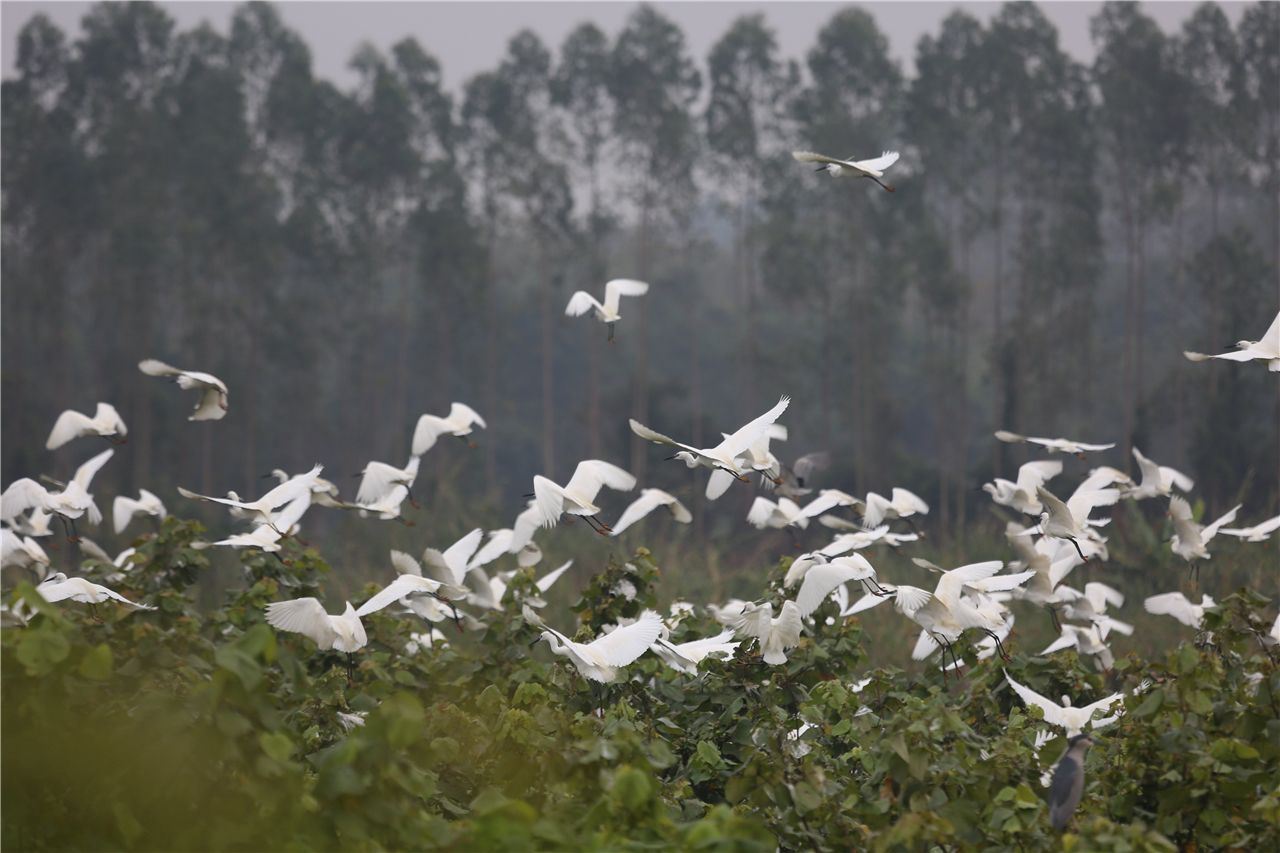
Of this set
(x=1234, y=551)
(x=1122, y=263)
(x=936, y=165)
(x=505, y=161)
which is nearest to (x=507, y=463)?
(x=505, y=161)

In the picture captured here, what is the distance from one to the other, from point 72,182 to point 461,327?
23.9 feet

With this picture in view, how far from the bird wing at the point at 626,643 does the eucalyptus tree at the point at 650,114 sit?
57.5ft

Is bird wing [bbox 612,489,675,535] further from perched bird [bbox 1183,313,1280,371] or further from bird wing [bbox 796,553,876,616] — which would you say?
perched bird [bbox 1183,313,1280,371]


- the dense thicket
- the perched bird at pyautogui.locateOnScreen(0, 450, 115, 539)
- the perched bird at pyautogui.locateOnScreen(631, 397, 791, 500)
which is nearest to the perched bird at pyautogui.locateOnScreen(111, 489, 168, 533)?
the perched bird at pyautogui.locateOnScreen(0, 450, 115, 539)

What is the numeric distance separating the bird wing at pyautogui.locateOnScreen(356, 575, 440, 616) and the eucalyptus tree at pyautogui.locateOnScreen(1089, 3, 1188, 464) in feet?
55.1

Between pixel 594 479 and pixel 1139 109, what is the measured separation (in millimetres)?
17877

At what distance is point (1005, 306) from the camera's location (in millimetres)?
29797

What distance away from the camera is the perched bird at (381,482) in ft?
15.0

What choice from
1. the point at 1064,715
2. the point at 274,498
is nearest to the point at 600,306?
the point at 274,498

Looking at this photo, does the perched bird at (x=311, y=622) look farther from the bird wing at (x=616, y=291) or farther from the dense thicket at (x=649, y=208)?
the dense thicket at (x=649, y=208)

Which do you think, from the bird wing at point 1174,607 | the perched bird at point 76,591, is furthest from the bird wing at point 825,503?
the perched bird at point 76,591

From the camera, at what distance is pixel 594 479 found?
4.24 metres

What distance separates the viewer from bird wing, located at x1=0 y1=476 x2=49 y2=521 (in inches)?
159

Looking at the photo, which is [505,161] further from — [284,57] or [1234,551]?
[1234,551]
